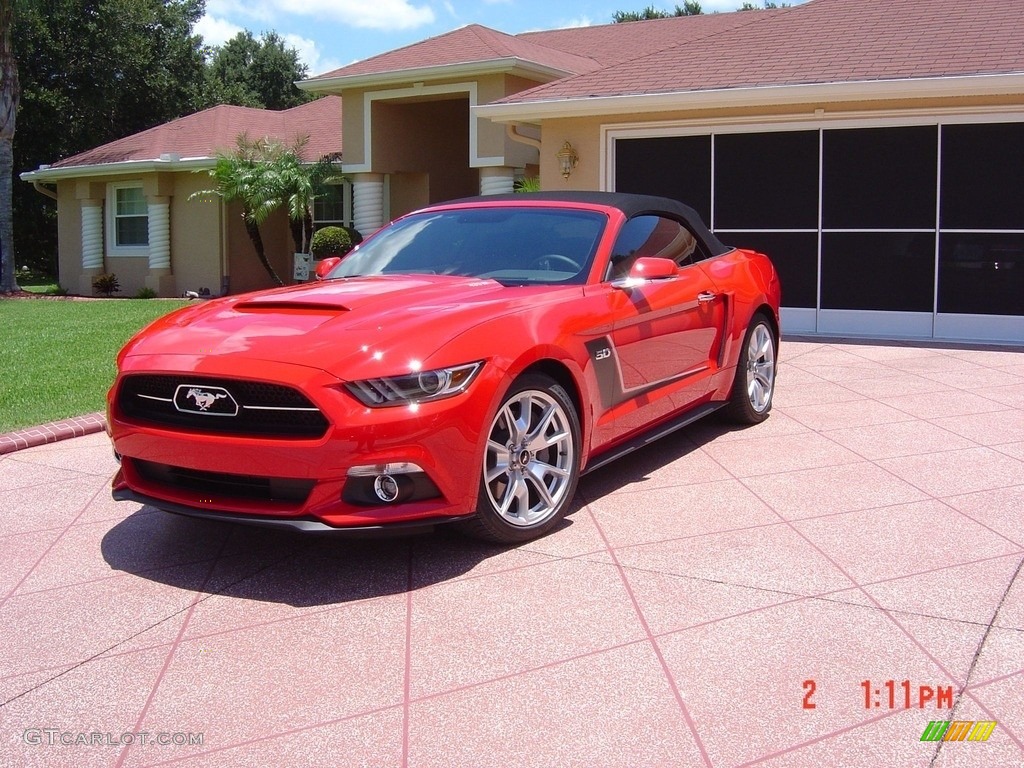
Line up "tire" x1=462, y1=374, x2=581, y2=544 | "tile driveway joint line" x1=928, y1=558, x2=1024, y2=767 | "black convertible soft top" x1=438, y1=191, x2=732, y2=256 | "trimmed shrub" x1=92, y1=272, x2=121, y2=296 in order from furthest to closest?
"trimmed shrub" x1=92, y1=272, x2=121, y2=296, "black convertible soft top" x1=438, y1=191, x2=732, y2=256, "tire" x1=462, y1=374, x2=581, y2=544, "tile driveway joint line" x1=928, y1=558, x2=1024, y2=767

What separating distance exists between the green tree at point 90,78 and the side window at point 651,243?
29.5 metres

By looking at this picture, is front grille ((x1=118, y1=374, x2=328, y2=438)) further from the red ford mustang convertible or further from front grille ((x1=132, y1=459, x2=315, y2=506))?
front grille ((x1=132, y1=459, x2=315, y2=506))

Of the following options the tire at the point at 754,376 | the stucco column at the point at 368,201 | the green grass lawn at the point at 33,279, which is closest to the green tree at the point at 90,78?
the green grass lawn at the point at 33,279

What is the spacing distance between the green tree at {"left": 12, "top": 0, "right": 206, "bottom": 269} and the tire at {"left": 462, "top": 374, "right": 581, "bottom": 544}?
102 ft

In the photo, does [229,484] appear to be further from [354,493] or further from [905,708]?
[905,708]

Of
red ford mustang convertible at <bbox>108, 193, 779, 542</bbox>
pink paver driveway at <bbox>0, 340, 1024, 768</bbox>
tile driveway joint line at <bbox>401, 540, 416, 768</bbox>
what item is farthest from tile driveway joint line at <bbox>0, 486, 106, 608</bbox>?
tile driveway joint line at <bbox>401, 540, 416, 768</bbox>

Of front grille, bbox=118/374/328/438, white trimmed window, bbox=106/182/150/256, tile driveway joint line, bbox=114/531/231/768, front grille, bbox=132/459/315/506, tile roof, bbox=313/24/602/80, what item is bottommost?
tile driveway joint line, bbox=114/531/231/768

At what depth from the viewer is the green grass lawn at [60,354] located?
7.86 metres

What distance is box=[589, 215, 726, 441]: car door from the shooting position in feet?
17.0

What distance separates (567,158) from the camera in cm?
1281

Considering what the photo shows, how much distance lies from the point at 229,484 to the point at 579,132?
31.7ft

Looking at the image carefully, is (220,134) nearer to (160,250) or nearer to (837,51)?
(160,250)

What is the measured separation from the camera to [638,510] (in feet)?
16.7

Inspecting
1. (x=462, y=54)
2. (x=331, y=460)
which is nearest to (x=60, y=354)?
(x=331, y=460)
